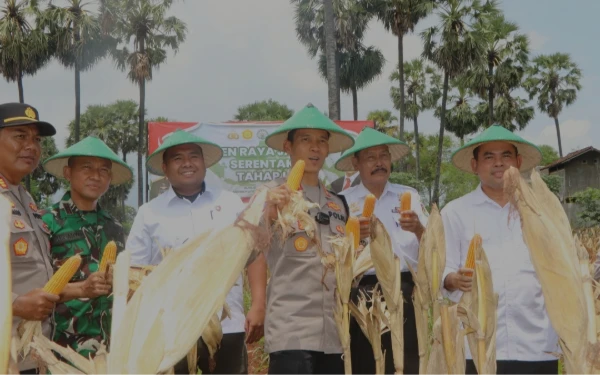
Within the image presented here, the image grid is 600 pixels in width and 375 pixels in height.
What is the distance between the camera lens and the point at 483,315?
144 centimetres

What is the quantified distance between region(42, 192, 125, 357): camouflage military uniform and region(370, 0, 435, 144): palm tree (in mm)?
24229

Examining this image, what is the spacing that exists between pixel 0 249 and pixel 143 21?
82.3 ft

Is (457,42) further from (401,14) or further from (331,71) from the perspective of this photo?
(331,71)

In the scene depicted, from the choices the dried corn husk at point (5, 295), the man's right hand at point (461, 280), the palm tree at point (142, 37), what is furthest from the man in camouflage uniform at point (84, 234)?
the palm tree at point (142, 37)

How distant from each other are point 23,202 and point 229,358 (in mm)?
1332

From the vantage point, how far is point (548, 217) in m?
1.05

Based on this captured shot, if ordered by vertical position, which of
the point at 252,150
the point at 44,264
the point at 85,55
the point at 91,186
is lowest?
the point at 44,264

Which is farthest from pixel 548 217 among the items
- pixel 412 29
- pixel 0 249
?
pixel 412 29

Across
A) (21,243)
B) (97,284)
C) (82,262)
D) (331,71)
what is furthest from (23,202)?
(331,71)

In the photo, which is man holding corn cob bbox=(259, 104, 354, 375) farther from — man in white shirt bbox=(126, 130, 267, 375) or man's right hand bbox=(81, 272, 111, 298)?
man's right hand bbox=(81, 272, 111, 298)

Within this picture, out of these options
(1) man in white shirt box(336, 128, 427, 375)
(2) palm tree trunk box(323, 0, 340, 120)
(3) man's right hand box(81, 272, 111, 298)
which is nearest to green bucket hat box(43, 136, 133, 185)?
(3) man's right hand box(81, 272, 111, 298)

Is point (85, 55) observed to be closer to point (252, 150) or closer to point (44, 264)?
point (252, 150)

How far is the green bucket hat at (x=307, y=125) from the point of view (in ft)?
10.3

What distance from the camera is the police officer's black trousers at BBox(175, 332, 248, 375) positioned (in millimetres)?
3268
